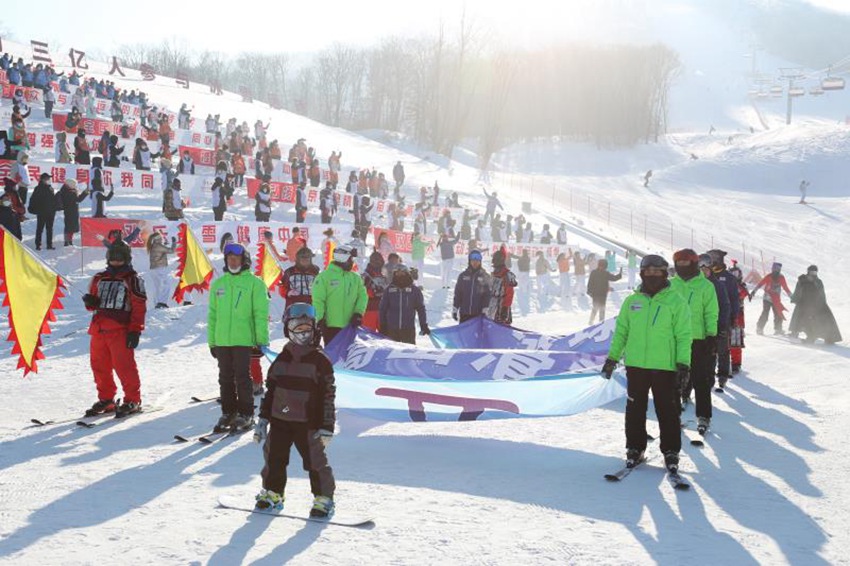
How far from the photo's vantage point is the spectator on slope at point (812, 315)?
57.2 ft

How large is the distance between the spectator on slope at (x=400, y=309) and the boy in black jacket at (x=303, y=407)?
188 inches

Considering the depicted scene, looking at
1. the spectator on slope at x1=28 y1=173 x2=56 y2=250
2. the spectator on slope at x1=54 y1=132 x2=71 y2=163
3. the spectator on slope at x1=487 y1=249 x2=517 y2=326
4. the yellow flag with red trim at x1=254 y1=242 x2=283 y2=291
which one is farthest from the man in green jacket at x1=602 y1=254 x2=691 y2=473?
the spectator on slope at x1=54 y1=132 x2=71 y2=163

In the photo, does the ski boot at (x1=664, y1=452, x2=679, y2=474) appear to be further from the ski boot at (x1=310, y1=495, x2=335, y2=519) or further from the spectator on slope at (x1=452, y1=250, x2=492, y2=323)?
the spectator on slope at (x1=452, y1=250, x2=492, y2=323)

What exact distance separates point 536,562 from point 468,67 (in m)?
87.8

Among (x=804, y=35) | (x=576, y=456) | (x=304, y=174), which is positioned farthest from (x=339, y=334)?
(x=804, y=35)

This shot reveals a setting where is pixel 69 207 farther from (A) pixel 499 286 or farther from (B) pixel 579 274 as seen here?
(B) pixel 579 274

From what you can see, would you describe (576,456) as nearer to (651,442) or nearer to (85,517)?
(651,442)

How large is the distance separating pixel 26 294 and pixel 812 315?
15.5m

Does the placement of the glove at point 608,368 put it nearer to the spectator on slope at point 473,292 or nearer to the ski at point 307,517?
the ski at point 307,517

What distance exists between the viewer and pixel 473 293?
1170 centimetres

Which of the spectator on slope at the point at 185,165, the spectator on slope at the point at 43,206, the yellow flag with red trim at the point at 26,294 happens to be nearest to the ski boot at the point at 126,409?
the yellow flag with red trim at the point at 26,294

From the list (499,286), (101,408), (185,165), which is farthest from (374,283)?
(185,165)

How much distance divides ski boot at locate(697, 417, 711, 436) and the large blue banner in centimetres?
Result: 257

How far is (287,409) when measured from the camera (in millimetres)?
5523
